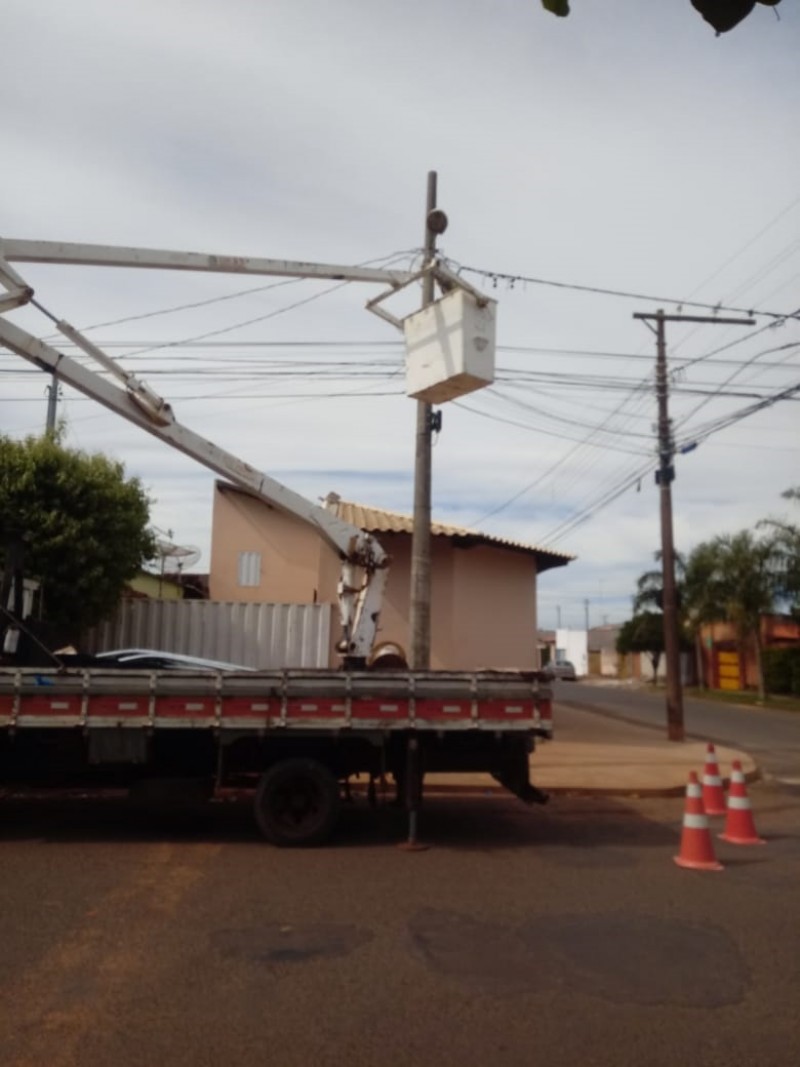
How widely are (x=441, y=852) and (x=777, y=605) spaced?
3442 centimetres

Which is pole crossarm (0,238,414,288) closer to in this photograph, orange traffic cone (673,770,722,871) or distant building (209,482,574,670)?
orange traffic cone (673,770,722,871)

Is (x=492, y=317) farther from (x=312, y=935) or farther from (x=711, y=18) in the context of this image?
(x=711, y=18)

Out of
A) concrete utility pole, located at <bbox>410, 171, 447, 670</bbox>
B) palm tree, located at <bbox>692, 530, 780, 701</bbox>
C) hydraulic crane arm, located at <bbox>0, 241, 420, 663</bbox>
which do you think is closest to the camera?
hydraulic crane arm, located at <bbox>0, 241, 420, 663</bbox>

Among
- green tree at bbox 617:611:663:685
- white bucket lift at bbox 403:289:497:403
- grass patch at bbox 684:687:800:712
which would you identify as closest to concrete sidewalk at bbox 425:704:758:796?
white bucket lift at bbox 403:289:497:403

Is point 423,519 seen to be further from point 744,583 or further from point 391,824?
point 744,583

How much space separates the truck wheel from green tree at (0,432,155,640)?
254 inches

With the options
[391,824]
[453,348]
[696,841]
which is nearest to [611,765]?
[391,824]

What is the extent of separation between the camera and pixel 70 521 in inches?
548

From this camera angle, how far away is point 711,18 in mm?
2273

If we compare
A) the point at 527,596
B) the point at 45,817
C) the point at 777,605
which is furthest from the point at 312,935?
the point at 777,605

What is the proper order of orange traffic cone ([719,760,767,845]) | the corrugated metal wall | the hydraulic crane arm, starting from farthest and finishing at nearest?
the corrugated metal wall → the hydraulic crane arm → orange traffic cone ([719,760,767,845])

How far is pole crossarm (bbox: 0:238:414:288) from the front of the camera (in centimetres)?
1010

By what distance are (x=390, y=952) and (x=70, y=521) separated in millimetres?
9939

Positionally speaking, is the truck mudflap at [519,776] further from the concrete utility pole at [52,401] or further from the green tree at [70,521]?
the concrete utility pole at [52,401]
